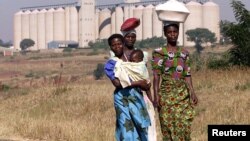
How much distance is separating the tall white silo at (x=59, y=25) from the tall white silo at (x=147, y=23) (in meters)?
19.3

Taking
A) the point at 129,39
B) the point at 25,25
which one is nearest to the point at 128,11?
the point at 25,25

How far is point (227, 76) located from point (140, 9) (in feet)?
364

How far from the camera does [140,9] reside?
126 metres

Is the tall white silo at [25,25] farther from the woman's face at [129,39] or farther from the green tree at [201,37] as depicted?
the woman's face at [129,39]

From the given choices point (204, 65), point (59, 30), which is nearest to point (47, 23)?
point (59, 30)

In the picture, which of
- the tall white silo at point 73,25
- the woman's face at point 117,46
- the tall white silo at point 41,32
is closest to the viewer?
the woman's face at point 117,46

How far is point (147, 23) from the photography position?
12219 centimetres

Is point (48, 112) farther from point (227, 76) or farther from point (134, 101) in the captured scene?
point (134, 101)

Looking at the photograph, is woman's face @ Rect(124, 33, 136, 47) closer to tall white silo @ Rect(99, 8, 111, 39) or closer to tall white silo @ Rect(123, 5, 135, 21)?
tall white silo @ Rect(123, 5, 135, 21)

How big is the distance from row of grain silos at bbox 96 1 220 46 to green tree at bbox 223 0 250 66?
97.0 meters

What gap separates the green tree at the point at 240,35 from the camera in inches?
717

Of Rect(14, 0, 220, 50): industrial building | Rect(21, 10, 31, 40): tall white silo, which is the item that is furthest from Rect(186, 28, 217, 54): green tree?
Rect(21, 10, 31, 40): tall white silo

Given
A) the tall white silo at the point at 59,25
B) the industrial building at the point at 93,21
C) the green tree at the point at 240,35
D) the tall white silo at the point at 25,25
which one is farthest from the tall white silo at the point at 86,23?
the green tree at the point at 240,35

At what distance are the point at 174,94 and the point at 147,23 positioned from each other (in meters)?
117
